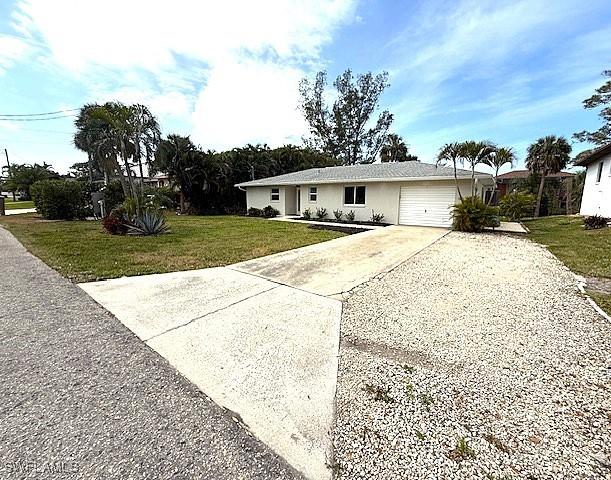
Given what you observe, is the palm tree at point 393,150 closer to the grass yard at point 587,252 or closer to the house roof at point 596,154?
the house roof at point 596,154

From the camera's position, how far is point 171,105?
1756 cm

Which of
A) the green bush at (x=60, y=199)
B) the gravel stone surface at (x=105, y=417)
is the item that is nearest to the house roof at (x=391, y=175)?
the green bush at (x=60, y=199)

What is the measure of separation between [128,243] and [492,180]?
15659 mm

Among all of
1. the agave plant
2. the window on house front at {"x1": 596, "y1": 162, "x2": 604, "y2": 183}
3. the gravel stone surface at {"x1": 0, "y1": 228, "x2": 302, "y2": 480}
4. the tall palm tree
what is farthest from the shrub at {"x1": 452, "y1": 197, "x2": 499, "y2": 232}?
the gravel stone surface at {"x1": 0, "y1": 228, "x2": 302, "y2": 480}

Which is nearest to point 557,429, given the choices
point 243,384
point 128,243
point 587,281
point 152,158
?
point 243,384

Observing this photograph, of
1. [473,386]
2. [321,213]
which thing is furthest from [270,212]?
[473,386]

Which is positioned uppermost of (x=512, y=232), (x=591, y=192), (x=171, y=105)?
(x=171, y=105)

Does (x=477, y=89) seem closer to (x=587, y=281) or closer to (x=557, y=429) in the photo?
(x=587, y=281)

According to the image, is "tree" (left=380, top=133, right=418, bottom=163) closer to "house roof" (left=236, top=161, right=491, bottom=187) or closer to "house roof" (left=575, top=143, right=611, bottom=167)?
"house roof" (left=575, top=143, right=611, bottom=167)

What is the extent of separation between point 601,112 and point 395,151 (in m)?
17.4

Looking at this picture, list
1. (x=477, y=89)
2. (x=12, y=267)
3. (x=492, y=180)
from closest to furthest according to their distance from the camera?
(x=12, y=267) < (x=492, y=180) < (x=477, y=89)

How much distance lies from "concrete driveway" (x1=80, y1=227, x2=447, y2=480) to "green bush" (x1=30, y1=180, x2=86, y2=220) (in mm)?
13977

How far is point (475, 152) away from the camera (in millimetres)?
11328

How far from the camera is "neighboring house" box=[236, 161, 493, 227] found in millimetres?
13469
